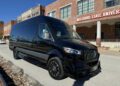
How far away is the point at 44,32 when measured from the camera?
7.71 meters

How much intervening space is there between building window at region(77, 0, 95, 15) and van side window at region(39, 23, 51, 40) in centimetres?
2191

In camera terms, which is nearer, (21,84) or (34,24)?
(21,84)

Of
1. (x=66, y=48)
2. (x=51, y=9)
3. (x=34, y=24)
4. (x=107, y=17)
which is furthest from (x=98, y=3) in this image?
(x=66, y=48)

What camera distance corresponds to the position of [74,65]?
6.16 meters

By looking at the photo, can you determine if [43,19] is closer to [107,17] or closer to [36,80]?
[36,80]

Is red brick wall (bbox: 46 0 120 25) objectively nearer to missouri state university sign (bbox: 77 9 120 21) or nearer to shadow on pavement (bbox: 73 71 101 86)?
missouri state university sign (bbox: 77 9 120 21)

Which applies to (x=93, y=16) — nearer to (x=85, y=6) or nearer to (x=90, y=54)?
(x=85, y=6)

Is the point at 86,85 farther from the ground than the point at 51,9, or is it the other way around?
the point at 51,9

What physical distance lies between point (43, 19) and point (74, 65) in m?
2.89

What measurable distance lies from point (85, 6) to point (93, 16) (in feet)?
10.3

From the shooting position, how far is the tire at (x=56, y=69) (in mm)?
6469

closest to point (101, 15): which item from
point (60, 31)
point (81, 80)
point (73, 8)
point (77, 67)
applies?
point (73, 8)

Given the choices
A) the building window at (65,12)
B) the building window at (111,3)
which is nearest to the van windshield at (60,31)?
the building window at (111,3)

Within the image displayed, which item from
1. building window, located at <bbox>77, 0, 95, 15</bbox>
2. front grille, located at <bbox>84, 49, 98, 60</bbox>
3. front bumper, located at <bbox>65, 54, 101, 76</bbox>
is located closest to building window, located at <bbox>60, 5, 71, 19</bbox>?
building window, located at <bbox>77, 0, 95, 15</bbox>
